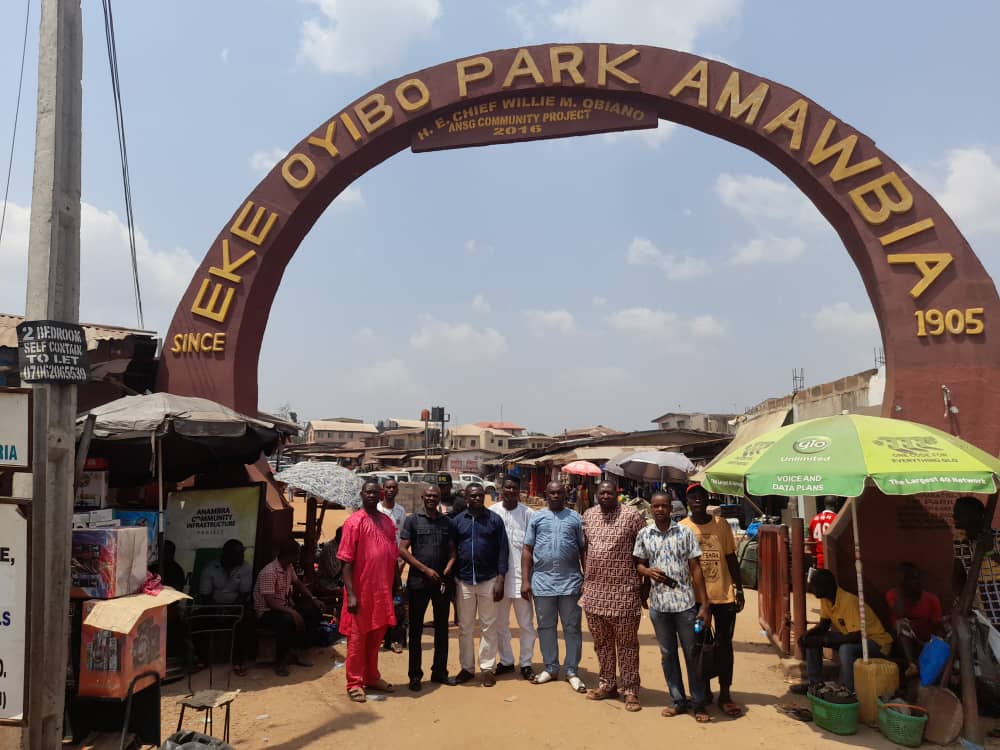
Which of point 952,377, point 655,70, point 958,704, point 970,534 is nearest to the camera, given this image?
point 958,704

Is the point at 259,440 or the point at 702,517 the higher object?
the point at 259,440

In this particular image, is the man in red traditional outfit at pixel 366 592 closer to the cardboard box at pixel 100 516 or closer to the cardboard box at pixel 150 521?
the cardboard box at pixel 100 516

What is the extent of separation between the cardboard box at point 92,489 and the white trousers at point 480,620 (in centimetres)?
377

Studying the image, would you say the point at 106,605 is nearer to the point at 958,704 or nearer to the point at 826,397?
the point at 958,704

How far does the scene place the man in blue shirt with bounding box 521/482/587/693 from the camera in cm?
572

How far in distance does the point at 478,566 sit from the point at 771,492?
2.44 m

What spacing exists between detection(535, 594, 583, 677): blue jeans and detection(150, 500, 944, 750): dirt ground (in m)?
0.18

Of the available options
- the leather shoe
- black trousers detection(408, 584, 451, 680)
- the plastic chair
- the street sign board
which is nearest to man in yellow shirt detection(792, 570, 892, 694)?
the leather shoe

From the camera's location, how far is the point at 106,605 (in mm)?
4285

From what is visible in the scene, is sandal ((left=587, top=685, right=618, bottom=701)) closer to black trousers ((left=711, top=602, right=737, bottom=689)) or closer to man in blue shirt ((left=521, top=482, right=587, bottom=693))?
man in blue shirt ((left=521, top=482, right=587, bottom=693))

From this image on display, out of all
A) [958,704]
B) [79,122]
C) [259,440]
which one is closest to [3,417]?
[79,122]

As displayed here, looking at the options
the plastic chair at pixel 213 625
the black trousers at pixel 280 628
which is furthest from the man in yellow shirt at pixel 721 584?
the plastic chair at pixel 213 625

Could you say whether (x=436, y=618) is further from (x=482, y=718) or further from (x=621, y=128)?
(x=621, y=128)

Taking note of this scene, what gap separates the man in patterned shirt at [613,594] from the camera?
210 inches
